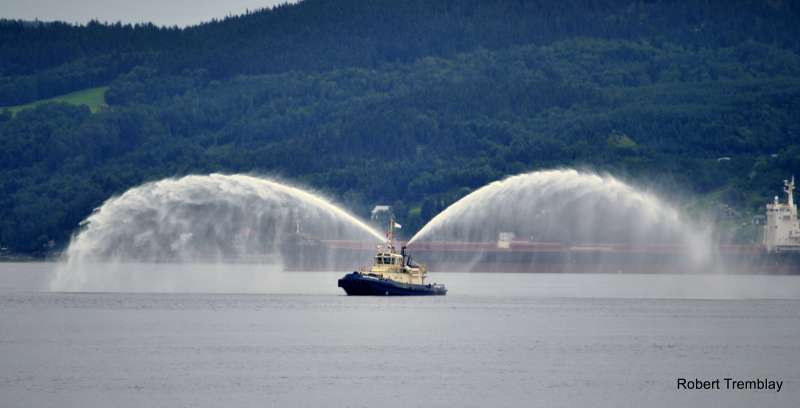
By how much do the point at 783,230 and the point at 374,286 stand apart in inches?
3341

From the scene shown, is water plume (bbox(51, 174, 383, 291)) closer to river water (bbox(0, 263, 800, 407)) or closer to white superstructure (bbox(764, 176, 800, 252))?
river water (bbox(0, 263, 800, 407))

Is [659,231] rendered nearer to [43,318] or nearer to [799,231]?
[799,231]

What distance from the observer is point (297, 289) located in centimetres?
12150

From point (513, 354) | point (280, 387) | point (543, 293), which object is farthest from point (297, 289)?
point (280, 387)

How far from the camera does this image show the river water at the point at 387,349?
2228 inches

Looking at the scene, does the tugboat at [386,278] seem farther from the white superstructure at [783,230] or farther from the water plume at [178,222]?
the white superstructure at [783,230]

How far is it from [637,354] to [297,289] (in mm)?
54145

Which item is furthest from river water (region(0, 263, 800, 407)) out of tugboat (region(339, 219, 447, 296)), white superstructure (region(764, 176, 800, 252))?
white superstructure (region(764, 176, 800, 252))

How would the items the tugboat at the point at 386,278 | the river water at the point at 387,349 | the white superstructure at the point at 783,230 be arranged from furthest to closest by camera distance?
the white superstructure at the point at 783,230 < the tugboat at the point at 386,278 < the river water at the point at 387,349

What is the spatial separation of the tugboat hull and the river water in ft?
3.93

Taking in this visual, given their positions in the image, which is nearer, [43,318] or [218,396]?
[218,396]

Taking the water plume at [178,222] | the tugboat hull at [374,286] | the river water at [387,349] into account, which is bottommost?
the river water at [387,349]

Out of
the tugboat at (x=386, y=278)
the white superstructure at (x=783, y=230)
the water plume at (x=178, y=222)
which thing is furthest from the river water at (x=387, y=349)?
the white superstructure at (x=783, y=230)

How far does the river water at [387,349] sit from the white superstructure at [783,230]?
54.2m
